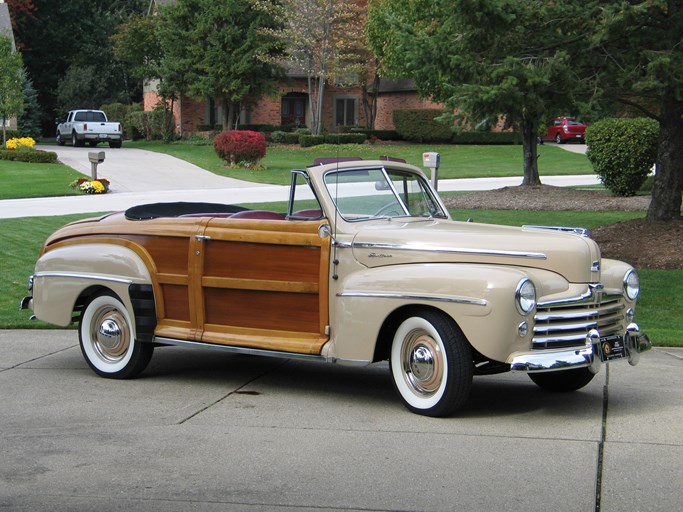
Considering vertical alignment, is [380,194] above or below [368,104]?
below

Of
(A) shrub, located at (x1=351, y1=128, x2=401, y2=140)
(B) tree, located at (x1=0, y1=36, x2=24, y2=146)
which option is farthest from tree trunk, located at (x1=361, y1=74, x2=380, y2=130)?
(B) tree, located at (x1=0, y1=36, x2=24, y2=146)

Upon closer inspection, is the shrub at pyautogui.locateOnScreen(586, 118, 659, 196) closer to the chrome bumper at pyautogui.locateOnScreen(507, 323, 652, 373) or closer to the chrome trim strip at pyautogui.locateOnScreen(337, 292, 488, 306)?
the chrome bumper at pyautogui.locateOnScreen(507, 323, 652, 373)

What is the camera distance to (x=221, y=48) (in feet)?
161

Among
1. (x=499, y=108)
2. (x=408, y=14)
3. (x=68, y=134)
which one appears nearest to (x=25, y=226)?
(x=499, y=108)

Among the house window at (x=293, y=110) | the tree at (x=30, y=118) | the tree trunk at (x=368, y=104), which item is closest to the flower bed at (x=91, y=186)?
the tree trunk at (x=368, y=104)

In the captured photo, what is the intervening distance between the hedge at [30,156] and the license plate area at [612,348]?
106 ft

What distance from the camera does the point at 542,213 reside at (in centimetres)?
2092

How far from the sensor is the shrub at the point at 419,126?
5075cm

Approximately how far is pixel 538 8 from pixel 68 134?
41.0m

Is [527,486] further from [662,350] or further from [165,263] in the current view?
[662,350]

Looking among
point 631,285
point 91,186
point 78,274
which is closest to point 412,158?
point 91,186

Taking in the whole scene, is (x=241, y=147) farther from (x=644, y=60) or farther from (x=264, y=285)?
(x=264, y=285)

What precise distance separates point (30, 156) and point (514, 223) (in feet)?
76.3

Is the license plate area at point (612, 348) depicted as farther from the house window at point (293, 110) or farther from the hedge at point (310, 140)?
the house window at point (293, 110)
